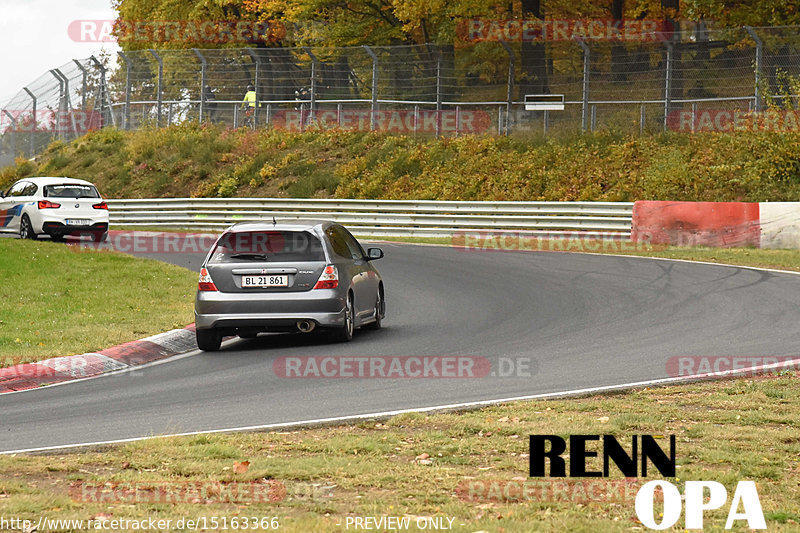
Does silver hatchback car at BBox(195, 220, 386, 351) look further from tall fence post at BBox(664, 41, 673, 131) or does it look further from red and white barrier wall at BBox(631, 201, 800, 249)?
tall fence post at BBox(664, 41, 673, 131)

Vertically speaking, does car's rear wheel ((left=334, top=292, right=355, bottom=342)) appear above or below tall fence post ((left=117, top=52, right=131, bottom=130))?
below

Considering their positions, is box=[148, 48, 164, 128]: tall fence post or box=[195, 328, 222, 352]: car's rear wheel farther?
box=[148, 48, 164, 128]: tall fence post

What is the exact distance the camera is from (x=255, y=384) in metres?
10.6

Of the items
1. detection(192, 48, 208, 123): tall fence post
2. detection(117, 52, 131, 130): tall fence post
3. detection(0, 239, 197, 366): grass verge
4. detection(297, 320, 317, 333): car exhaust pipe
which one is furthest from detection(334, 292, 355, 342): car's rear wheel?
detection(117, 52, 131, 130): tall fence post

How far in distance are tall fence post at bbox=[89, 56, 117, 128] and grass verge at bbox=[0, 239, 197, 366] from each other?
1739 centimetres

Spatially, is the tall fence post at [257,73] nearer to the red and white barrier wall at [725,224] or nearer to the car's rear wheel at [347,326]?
the red and white barrier wall at [725,224]

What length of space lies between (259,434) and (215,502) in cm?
208

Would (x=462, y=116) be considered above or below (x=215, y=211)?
above

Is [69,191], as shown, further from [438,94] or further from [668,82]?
[668,82]

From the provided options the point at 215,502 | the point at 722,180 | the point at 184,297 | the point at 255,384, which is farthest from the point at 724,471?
the point at 722,180

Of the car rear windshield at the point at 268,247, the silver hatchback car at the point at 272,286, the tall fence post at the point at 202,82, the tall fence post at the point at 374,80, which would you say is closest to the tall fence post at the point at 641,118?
the tall fence post at the point at 374,80

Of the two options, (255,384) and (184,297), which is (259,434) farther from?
(184,297)

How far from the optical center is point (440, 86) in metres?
35.3

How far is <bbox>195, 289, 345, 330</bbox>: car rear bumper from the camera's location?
1302cm
